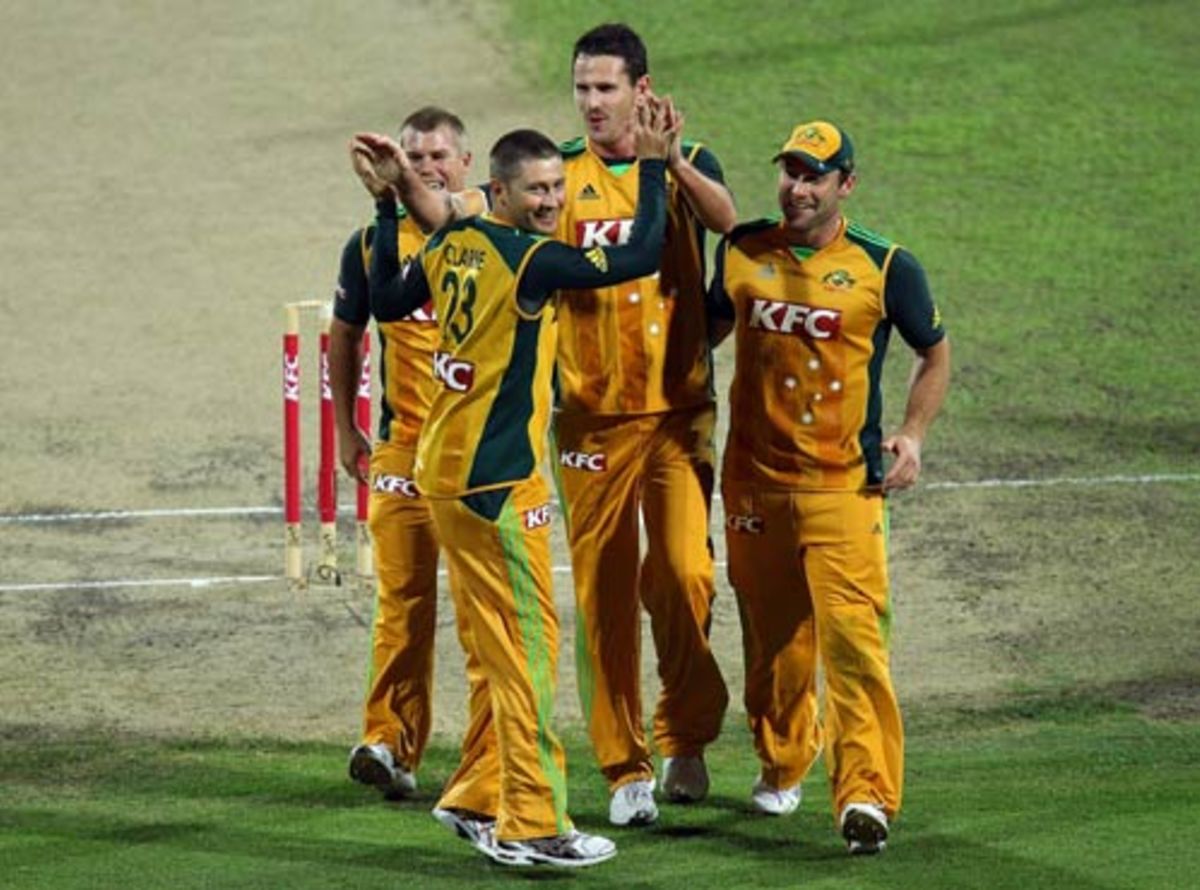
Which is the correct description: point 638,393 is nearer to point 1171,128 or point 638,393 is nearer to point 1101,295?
point 1101,295

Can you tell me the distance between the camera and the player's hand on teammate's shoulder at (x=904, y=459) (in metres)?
10.4

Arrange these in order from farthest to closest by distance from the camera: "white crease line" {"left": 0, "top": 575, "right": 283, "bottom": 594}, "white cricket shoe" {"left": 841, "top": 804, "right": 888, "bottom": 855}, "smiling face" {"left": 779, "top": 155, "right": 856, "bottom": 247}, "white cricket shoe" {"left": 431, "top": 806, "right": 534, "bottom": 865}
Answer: "white crease line" {"left": 0, "top": 575, "right": 283, "bottom": 594} → "smiling face" {"left": 779, "top": 155, "right": 856, "bottom": 247} → "white cricket shoe" {"left": 431, "top": 806, "right": 534, "bottom": 865} → "white cricket shoe" {"left": 841, "top": 804, "right": 888, "bottom": 855}

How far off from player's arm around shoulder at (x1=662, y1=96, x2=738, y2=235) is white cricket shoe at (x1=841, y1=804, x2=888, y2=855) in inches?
81.0

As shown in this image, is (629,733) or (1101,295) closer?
(629,733)

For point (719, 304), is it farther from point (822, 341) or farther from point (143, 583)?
point (143, 583)

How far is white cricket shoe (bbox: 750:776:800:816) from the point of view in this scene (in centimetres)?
1087

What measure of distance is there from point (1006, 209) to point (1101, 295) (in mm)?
1496

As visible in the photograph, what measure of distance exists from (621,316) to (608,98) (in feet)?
2.51

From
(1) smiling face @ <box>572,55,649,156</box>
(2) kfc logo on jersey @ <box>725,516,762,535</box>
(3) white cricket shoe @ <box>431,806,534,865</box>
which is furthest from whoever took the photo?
(2) kfc logo on jersey @ <box>725,516,762,535</box>

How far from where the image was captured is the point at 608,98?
1068 cm

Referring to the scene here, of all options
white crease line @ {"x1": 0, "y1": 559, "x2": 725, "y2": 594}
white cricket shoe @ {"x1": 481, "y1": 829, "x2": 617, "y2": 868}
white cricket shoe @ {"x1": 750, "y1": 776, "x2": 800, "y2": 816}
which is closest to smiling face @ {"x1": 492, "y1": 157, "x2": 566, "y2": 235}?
white cricket shoe @ {"x1": 481, "y1": 829, "x2": 617, "y2": 868}

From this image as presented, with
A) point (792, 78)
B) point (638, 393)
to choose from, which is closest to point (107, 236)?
point (792, 78)

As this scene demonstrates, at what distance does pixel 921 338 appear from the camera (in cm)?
1058

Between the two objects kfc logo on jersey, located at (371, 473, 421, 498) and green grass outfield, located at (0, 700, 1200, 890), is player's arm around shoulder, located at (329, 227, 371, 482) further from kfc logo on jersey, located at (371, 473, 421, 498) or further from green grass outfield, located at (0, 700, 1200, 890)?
green grass outfield, located at (0, 700, 1200, 890)
